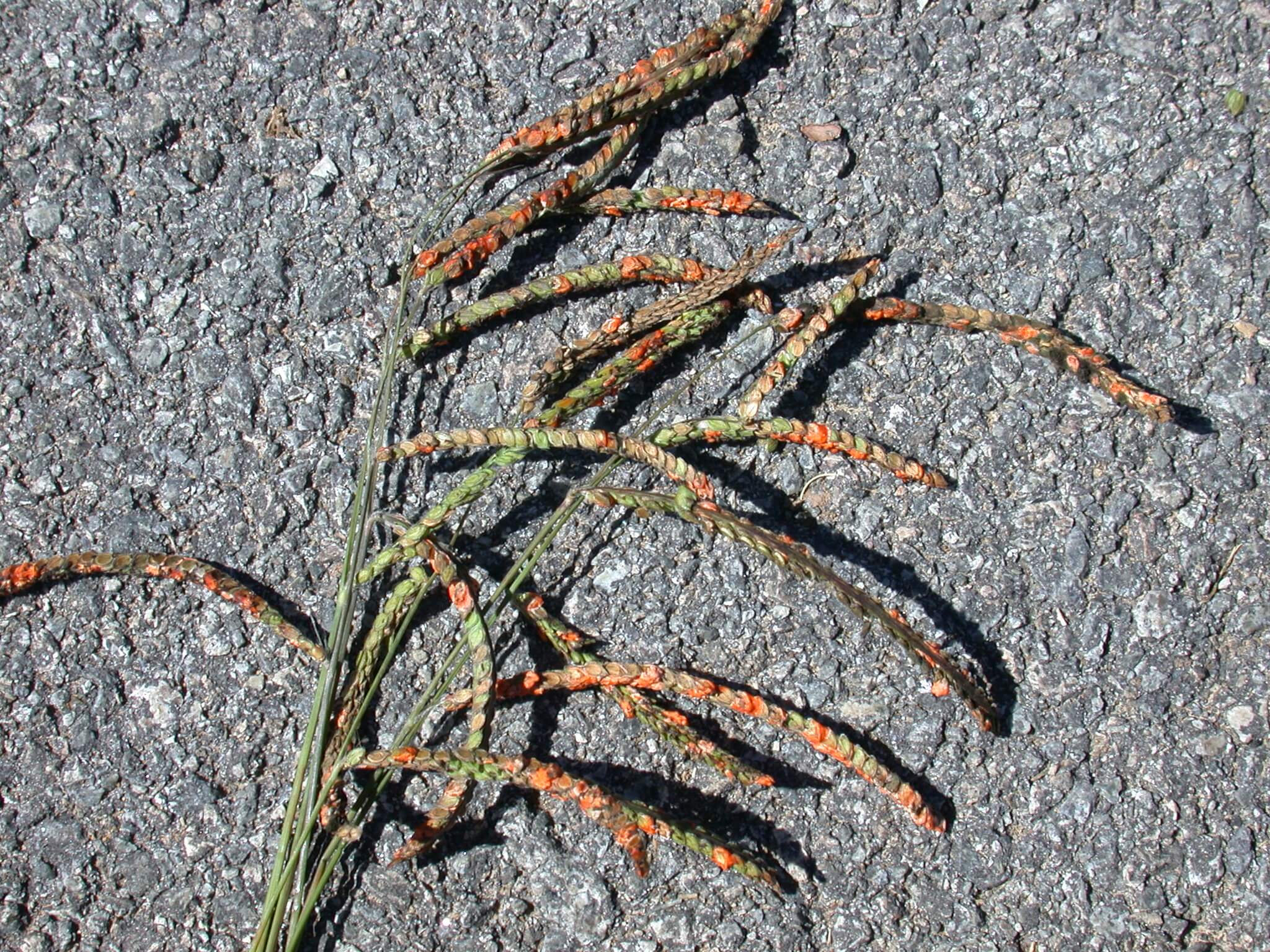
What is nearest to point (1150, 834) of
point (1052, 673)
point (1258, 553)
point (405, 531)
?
point (1052, 673)

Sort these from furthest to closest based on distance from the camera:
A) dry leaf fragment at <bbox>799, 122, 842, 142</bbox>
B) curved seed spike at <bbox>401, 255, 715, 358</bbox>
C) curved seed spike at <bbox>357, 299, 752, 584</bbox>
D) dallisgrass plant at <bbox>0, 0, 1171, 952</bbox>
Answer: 1. dry leaf fragment at <bbox>799, 122, 842, 142</bbox>
2. curved seed spike at <bbox>401, 255, 715, 358</bbox>
3. curved seed spike at <bbox>357, 299, 752, 584</bbox>
4. dallisgrass plant at <bbox>0, 0, 1171, 952</bbox>

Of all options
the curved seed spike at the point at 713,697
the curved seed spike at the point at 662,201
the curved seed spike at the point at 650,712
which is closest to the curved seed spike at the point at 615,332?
the curved seed spike at the point at 662,201

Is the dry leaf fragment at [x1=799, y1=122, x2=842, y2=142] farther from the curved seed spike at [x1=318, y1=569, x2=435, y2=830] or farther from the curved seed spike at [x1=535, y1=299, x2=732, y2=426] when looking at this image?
the curved seed spike at [x1=318, y1=569, x2=435, y2=830]

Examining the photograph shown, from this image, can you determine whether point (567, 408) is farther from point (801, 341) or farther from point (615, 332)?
point (801, 341)

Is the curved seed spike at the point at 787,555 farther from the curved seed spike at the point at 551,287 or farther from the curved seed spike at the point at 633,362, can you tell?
the curved seed spike at the point at 551,287

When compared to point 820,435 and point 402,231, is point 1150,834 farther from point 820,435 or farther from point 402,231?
point 402,231

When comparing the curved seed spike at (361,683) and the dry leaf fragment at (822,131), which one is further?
the dry leaf fragment at (822,131)

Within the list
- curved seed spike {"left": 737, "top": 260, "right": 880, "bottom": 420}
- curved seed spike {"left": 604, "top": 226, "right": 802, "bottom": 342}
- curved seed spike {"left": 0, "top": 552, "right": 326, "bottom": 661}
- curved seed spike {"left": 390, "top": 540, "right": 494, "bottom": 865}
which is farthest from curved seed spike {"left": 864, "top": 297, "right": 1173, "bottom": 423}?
curved seed spike {"left": 0, "top": 552, "right": 326, "bottom": 661}
